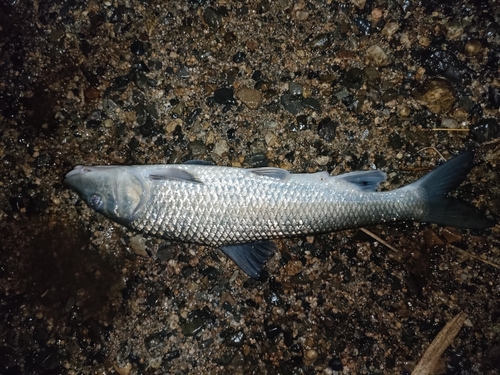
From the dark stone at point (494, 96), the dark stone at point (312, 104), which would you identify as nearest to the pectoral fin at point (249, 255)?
the dark stone at point (312, 104)

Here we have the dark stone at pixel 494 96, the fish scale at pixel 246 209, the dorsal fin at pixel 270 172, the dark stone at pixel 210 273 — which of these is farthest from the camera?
the dark stone at pixel 210 273

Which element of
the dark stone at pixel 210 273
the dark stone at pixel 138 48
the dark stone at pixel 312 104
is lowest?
the dark stone at pixel 210 273

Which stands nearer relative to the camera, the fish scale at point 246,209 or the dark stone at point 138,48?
the fish scale at point 246,209

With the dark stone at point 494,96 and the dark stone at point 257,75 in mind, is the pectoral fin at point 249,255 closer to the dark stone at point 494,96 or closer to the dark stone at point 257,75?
the dark stone at point 257,75

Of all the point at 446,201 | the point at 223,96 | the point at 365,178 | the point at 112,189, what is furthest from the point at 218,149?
the point at 446,201

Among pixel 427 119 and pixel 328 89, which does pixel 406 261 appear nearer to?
pixel 427 119

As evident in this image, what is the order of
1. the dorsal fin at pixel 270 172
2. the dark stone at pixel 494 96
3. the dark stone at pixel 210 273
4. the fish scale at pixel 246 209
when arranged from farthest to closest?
the dark stone at pixel 210 273 → the dark stone at pixel 494 96 → the dorsal fin at pixel 270 172 → the fish scale at pixel 246 209

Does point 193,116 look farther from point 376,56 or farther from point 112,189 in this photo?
point 376,56
